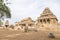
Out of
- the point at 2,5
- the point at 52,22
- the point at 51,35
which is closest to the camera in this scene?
the point at 51,35

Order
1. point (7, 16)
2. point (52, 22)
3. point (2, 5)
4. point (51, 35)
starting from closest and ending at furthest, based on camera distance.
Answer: point (51, 35) < point (2, 5) < point (7, 16) < point (52, 22)

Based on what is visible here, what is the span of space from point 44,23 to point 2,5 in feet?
94.0

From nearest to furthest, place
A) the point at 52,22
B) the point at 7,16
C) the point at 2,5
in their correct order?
1. the point at 2,5
2. the point at 7,16
3. the point at 52,22

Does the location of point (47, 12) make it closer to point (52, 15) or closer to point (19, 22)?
point (52, 15)

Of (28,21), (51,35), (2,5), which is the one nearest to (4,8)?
(2,5)

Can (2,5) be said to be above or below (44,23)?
above

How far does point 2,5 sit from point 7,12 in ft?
6.52

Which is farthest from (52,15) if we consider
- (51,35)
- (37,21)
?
(51,35)

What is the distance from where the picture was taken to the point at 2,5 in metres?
26.3

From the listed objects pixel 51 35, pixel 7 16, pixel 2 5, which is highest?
pixel 2 5

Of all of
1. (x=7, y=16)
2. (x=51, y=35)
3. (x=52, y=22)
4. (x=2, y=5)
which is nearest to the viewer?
(x=51, y=35)

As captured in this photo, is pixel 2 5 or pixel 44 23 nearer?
pixel 2 5

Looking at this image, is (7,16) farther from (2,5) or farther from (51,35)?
(51,35)

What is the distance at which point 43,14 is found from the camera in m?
52.0
